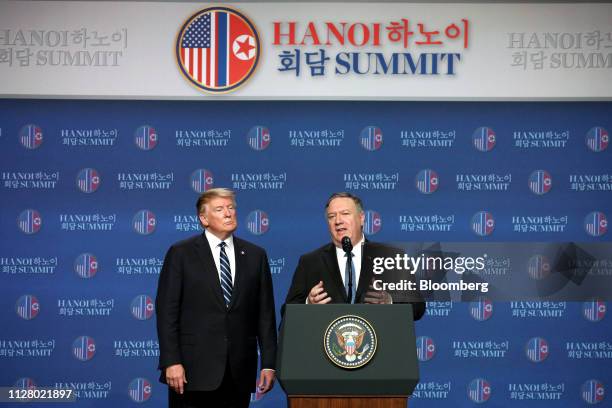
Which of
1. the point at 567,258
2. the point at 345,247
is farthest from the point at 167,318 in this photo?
the point at 567,258

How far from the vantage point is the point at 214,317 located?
13.4 feet

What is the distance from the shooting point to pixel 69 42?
5.95 metres

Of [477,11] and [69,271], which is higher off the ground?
[477,11]

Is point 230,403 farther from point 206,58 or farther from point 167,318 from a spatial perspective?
point 206,58

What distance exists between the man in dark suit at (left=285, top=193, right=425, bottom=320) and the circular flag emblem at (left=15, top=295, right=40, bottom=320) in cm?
252

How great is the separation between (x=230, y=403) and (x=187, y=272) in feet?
2.12

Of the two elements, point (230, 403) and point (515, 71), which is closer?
point (230, 403)

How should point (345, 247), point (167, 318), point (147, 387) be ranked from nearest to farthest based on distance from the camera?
point (345, 247) < point (167, 318) < point (147, 387)

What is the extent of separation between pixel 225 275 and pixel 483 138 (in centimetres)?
253

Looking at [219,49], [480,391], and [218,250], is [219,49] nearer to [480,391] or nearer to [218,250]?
[218,250]

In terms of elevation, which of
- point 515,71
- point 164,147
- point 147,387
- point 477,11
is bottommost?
point 147,387

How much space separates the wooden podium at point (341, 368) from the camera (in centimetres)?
319

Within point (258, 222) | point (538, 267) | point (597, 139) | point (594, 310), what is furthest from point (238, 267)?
point (597, 139)

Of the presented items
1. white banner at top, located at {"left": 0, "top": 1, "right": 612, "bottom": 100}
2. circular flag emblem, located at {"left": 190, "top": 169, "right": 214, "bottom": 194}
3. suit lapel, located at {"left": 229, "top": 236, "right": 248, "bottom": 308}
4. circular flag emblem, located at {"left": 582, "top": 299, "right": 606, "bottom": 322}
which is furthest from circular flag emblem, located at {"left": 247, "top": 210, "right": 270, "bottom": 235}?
circular flag emblem, located at {"left": 582, "top": 299, "right": 606, "bottom": 322}
